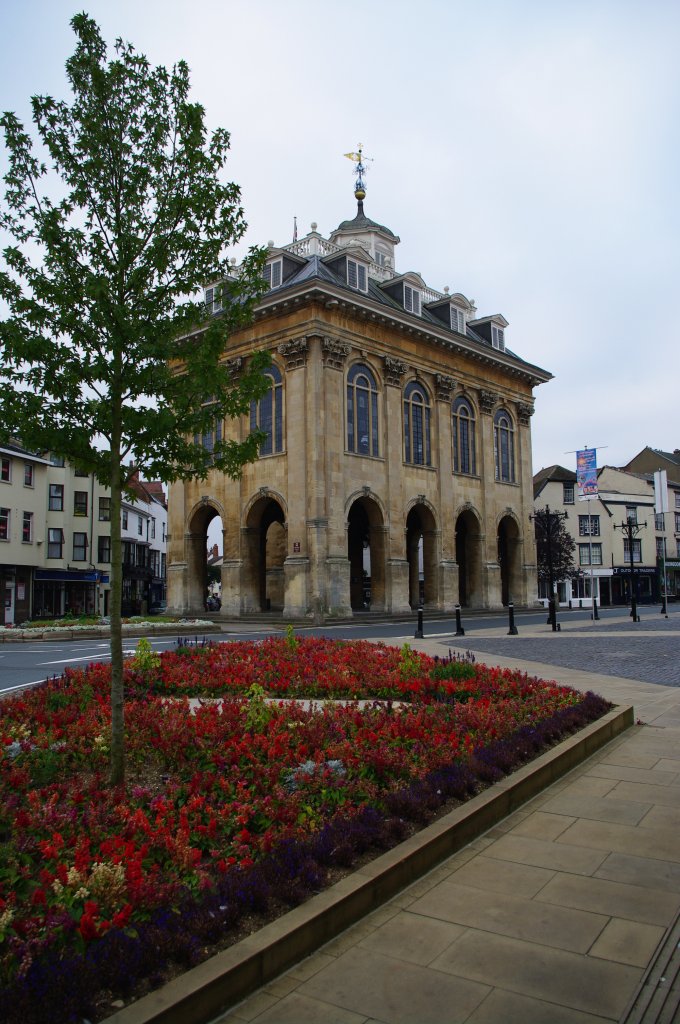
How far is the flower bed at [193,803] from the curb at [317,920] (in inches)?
6.0

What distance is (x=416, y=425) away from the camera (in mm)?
43750

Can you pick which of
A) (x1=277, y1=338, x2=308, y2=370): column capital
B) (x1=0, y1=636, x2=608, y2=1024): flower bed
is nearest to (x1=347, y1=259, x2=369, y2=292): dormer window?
(x1=277, y1=338, x2=308, y2=370): column capital

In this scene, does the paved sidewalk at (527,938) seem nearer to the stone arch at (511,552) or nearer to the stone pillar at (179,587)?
the stone pillar at (179,587)

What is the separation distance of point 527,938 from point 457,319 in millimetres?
47792

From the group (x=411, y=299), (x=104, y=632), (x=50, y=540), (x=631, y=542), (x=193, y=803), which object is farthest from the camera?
(x=50, y=540)

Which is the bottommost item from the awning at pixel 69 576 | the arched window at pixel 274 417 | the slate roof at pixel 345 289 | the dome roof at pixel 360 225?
the awning at pixel 69 576

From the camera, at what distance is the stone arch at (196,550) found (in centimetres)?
4450

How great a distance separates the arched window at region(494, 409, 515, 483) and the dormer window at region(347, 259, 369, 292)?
13.7m

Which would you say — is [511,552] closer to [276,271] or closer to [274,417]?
[274,417]

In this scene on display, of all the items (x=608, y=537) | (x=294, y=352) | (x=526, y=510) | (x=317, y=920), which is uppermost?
(x=294, y=352)

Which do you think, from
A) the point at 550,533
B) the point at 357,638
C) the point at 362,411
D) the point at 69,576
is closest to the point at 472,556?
the point at 550,533

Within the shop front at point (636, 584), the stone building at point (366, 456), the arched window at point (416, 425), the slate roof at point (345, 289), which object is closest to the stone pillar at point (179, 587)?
the stone building at point (366, 456)

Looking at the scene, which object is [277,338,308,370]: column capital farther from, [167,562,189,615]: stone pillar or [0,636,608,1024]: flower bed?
[0,636,608,1024]: flower bed

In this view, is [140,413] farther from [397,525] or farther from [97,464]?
[397,525]
